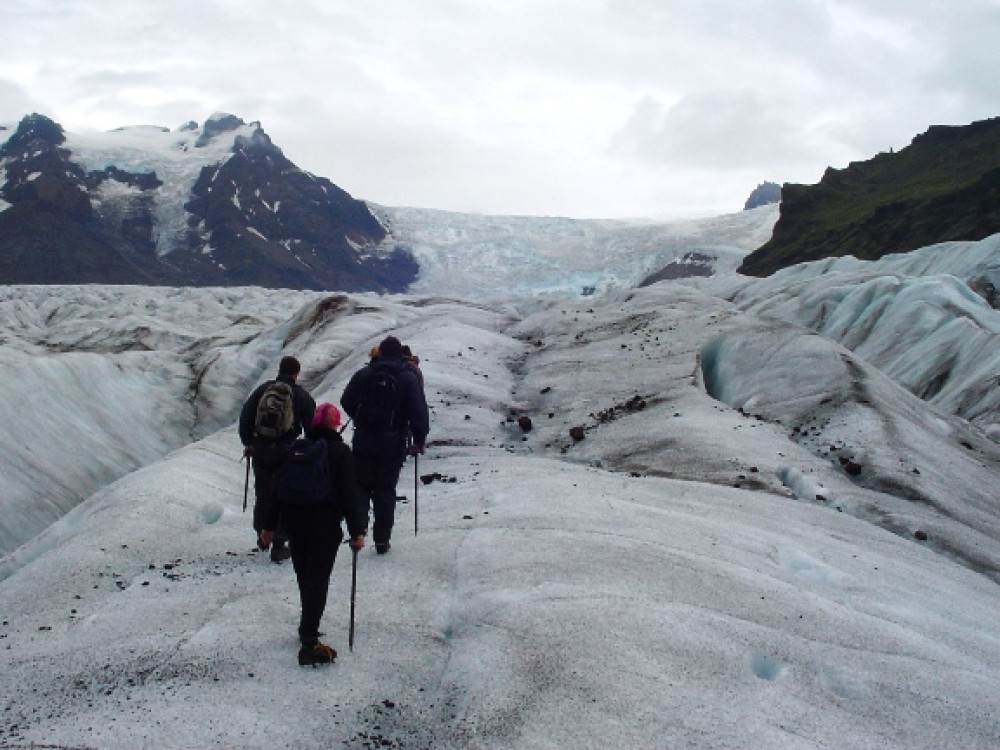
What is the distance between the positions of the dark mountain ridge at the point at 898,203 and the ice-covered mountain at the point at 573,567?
144 feet

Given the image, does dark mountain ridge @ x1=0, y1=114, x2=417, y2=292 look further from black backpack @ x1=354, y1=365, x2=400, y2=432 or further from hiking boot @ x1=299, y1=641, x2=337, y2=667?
hiking boot @ x1=299, y1=641, x2=337, y2=667

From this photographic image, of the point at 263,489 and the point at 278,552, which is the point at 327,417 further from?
the point at 263,489

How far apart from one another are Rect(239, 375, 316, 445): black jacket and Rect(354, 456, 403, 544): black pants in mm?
986

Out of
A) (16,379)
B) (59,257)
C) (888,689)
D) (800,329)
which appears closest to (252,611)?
(888,689)

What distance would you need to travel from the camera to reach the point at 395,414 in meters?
10.9

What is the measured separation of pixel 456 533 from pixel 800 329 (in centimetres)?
1314

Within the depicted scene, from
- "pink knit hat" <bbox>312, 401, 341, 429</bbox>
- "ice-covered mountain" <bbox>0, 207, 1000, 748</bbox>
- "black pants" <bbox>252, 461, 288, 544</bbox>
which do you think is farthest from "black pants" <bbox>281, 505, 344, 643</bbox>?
"black pants" <bbox>252, 461, 288, 544</bbox>

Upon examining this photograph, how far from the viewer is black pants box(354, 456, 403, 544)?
A: 10.6 meters

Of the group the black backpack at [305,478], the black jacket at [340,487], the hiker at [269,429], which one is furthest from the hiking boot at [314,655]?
the hiker at [269,429]

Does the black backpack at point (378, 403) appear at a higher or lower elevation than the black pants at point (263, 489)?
higher

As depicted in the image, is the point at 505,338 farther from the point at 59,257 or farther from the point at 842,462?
the point at 59,257

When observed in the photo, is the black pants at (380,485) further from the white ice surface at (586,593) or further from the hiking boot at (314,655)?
the hiking boot at (314,655)

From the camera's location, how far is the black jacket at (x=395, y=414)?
35.2ft

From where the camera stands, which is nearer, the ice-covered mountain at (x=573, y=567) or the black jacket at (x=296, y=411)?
the ice-covered mountain at (x=573, y=567)
